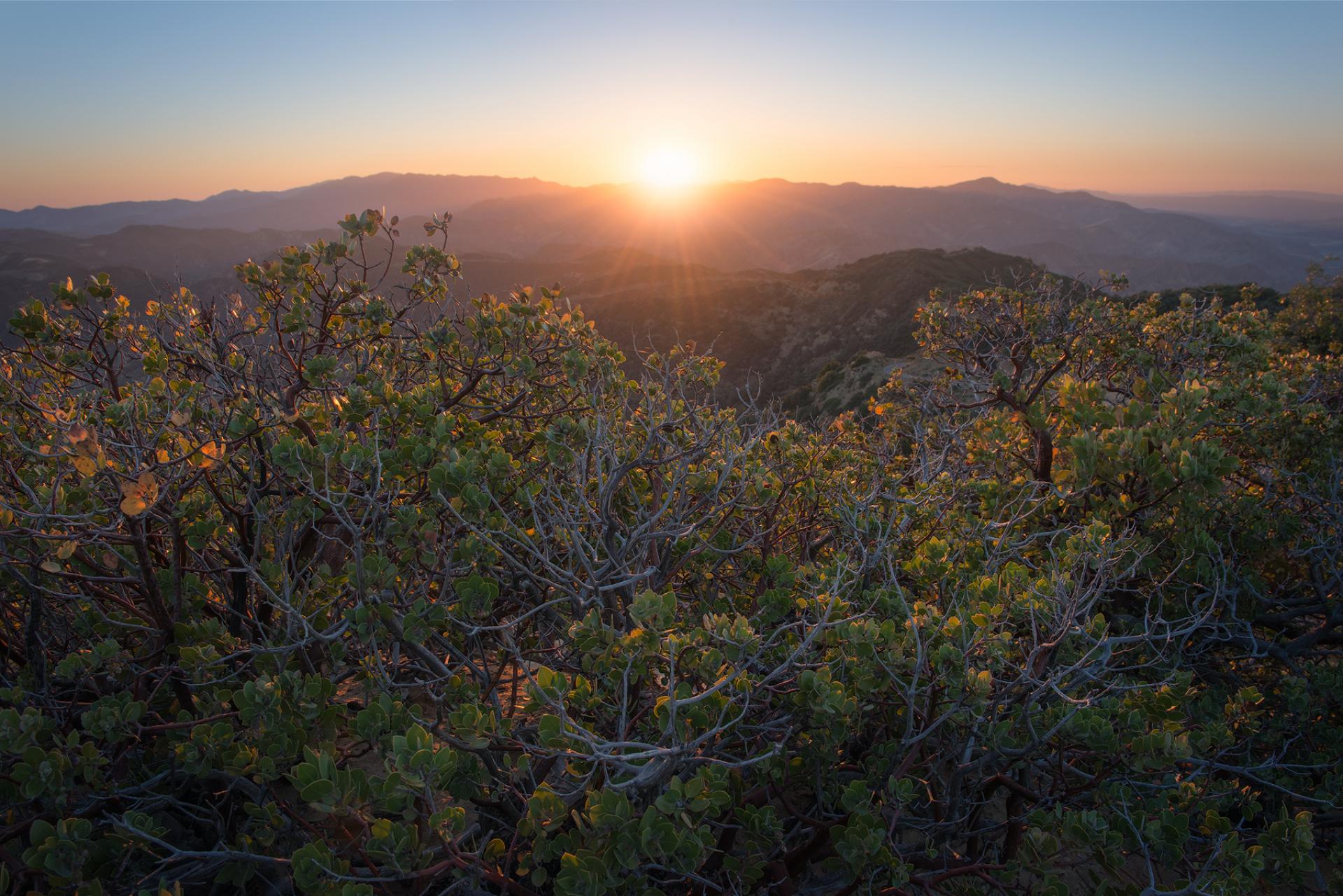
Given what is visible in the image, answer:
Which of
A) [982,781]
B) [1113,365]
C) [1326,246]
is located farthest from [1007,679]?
[1326,246]

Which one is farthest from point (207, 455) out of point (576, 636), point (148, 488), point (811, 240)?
point (811, 240)

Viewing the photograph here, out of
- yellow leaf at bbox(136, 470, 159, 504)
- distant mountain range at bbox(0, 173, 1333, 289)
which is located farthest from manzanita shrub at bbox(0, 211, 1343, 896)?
distant mountain range at bbox(0, 173, 1333, 289)

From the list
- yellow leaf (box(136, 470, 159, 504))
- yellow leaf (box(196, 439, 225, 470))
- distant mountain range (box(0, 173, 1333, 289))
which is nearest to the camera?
yellow leaf (box(136, 470, 159, 504))

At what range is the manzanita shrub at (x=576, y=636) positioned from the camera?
2.49 metres

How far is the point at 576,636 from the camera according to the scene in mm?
2561

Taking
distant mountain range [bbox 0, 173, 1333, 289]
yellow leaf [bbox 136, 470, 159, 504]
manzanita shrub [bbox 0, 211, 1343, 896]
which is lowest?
manzanita shrub [bbox 0, 211, 1343, 896]

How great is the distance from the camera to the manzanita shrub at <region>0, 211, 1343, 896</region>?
2486mm

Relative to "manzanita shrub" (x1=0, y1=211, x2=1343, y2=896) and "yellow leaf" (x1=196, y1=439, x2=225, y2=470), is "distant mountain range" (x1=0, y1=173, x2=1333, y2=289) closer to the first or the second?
"manzanita shrub" (x1=0, y1=211, x2=1343, y2=896)

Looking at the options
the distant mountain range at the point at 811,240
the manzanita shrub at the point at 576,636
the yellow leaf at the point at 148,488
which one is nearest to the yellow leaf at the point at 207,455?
the manzanita shrub at the point at 576,636

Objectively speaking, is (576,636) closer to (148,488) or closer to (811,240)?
(148,488)

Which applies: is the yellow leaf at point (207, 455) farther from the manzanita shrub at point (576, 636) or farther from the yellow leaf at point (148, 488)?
the yellow leaf at point (148, 488)

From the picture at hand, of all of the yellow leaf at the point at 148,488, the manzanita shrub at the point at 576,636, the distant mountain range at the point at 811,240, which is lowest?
the manzanita shrub at the point at 576,636

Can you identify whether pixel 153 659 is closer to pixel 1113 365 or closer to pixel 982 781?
pixel 982 781

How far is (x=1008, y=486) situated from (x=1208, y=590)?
4.22 feet
